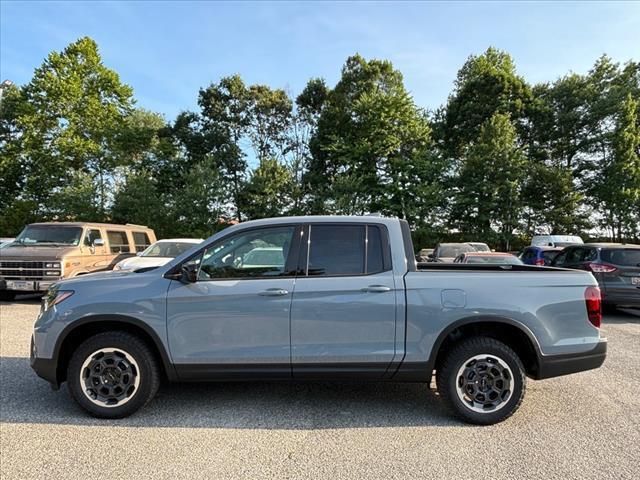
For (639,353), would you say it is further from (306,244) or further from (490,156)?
(490,156)

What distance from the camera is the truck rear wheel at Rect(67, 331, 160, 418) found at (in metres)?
3.82

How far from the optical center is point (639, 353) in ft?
20.2

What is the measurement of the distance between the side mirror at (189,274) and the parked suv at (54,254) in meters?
6.33

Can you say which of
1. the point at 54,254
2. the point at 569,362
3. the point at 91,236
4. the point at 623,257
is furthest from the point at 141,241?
the point at 623,257

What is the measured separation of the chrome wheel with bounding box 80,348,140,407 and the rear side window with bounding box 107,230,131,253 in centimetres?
816

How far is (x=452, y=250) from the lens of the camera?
575 inches

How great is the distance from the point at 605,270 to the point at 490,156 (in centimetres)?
1865

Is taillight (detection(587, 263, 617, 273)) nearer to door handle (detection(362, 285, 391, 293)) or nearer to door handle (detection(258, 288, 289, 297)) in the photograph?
door handle (detection(362, 285, 391, 293))

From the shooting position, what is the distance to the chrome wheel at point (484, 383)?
12.3 ft

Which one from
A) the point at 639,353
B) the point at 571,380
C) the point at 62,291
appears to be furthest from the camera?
the point at 639,353

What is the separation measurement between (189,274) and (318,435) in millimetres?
1809

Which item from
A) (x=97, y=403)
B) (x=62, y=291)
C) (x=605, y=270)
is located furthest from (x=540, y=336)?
(x=605, y=270)

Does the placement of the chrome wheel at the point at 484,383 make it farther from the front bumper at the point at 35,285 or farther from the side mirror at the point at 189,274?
the front bumper at the point at 35,285

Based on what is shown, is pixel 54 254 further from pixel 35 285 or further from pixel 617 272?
pixel 617 272
